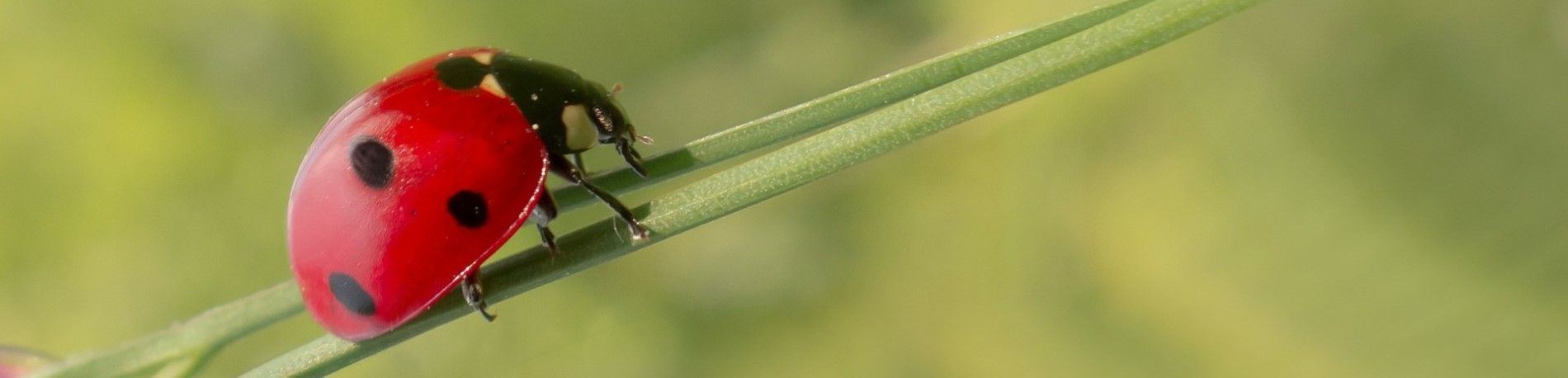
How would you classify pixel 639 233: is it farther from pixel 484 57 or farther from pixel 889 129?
pixel 484 57

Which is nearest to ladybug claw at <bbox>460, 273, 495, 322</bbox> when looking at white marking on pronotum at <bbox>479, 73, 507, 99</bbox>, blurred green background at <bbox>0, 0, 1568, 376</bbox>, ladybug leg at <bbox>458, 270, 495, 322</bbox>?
ladybug leg at <bbox>458, 270, 495, 322</bbox>

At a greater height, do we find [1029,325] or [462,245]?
[462,245]

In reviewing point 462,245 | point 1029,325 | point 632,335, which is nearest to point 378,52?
point 632,335

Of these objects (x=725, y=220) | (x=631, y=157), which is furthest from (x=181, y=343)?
(x=725, y=220)

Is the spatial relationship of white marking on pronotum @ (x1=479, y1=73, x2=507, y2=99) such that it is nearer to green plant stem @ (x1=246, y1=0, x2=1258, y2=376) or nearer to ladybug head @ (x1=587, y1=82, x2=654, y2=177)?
ladybug head @ (x1=587, y1=82, x2=654, y2=177)

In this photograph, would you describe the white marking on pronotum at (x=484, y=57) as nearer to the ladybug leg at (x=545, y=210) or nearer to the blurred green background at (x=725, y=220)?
the ladybug leg at (x=545, y=210)

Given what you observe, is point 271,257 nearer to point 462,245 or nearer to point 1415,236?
point 462,245
